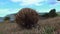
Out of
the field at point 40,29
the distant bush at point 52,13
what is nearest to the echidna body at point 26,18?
the field at point 40,29

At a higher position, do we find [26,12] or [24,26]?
[26,12]

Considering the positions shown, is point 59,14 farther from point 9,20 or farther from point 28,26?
point 28,26

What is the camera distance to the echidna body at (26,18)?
37.8ft

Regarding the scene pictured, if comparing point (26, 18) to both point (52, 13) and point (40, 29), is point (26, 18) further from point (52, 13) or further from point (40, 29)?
point (52, 13)

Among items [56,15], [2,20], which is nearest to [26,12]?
[2,20]

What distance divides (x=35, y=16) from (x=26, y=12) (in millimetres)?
634

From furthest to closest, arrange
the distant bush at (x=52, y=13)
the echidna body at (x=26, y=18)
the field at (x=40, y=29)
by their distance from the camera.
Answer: the distant bush at (x=52, y=13)
the echidna body at (x=26, y=18)
the field at (x=40, y=29)

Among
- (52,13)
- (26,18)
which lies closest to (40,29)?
(26,18)

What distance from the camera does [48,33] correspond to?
237 inches

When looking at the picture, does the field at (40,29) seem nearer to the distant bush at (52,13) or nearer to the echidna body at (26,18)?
the echidna body at (26,18)

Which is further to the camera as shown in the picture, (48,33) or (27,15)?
(27,15)

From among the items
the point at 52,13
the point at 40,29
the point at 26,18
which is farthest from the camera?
the point at 52,13

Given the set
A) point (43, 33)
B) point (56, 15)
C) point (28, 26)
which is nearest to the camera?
point (43, 33)

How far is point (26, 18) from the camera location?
38.0 ft
